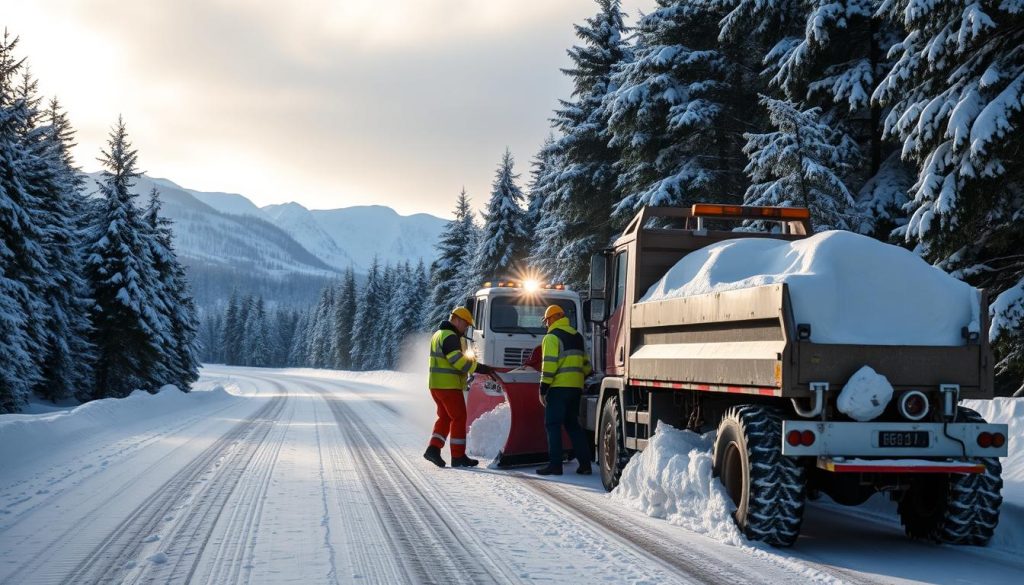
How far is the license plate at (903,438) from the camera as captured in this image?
5852 millimetres

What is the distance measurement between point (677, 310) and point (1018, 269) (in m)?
8.01

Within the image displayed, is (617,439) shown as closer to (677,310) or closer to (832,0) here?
(677,310)

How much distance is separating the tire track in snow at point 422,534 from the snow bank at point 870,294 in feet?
9.03

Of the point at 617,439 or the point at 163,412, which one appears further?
the point at 163,412

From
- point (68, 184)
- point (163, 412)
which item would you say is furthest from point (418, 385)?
point (163, 412)

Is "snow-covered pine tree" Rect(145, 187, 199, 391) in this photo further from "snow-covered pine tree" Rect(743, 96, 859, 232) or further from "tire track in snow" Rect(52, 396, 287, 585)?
"snow-covered pine tree" Rect(743, 96, 859, 232)

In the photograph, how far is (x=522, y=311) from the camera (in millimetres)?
13938

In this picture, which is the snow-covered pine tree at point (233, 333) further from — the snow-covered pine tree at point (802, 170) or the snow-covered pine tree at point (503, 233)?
the snow-covered pine tree at point (802, 170)

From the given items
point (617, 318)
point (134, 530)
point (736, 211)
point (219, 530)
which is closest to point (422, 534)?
point (219, 530)

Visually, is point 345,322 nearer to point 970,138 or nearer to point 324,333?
point 324,333

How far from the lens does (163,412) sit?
20.6 metres

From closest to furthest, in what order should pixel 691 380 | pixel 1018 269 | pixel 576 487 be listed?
pixel 691 380 → pixel 576 487 → pixel 1018 269

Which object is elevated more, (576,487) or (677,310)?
(677,310)

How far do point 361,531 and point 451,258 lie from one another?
1745 inches
